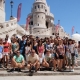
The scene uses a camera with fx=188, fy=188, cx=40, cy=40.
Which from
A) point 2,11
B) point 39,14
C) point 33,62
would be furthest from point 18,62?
point 39,14

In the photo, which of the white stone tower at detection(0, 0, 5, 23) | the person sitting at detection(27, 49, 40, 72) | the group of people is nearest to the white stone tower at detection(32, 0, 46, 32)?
the white stone tower at detection(0, 0, 5, 23)

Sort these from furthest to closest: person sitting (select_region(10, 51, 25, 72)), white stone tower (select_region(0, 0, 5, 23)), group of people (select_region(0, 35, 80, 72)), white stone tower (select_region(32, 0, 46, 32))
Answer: white stone tower (select_region(32, 0, 46, 32)) → white stone tower (select_region(0, 0, 5, 23)) → group of people (select_region(0, 35, 80, 72)) → person sitting (select_region(10, 51, 25, 72))

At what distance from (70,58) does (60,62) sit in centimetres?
64

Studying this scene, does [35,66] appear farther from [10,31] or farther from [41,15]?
[41,15]

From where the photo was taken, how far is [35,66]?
898 centimetres

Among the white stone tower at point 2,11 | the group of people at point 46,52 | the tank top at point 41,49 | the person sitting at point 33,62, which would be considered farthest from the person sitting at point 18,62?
the white stone tower at point 2,11

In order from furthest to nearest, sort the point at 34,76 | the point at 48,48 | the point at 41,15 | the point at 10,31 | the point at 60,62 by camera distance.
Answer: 1. the point at 41,15
2. the point at 10,31
3. the point at 48,48
4. the point at 60,62
5. the point at 34,76

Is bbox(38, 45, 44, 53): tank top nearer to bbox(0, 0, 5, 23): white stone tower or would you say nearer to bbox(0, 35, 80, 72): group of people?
bbox(0, 35, 80, 72): group of people

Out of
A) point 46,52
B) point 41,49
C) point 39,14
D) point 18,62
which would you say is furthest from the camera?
point 39,14

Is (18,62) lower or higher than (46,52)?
lower

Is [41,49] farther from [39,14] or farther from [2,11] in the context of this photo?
[39,14]

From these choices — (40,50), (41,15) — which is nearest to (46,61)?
(40,50)

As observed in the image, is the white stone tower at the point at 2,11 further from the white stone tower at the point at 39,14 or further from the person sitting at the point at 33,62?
the white stone tower at the point at 39,14

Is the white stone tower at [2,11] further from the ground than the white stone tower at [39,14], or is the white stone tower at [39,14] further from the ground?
the white stone tower at [39,14]
